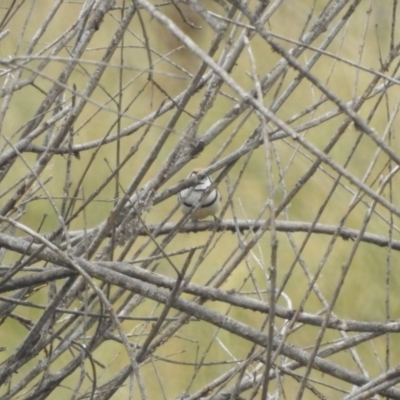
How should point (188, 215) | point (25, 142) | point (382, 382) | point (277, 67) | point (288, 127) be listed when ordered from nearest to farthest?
point (288, 127), point (382, 382), point (188, 215), point (277, 67), point (25, 142)

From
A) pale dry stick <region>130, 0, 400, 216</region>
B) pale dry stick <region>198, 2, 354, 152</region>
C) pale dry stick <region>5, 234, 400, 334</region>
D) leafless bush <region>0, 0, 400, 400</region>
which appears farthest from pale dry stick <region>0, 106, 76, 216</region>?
pale dry stick <region>130, 0, 400, 216</region>

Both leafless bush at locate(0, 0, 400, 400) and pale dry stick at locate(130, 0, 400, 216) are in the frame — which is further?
leafless bush at locate(0, 0, 400, 400)

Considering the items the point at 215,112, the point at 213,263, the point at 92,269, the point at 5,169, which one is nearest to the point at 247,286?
the point at 213,263

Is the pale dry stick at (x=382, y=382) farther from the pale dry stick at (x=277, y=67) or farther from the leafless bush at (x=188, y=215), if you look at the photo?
the pale dry stick at (x=277, y=67)

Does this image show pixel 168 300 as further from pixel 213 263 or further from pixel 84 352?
pixel 213 263

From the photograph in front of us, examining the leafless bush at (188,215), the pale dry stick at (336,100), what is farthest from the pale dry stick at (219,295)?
the pale dry stick at (336,100)

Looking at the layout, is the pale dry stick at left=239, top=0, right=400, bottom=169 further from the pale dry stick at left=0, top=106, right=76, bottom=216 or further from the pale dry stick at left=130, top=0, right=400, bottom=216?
the pale dry stick at left=0, top=106, right=76, bottom=216

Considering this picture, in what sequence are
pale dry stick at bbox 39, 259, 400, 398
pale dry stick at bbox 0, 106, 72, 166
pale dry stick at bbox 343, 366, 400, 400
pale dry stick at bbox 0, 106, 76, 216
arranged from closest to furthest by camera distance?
pale dry stick at bbox 343, 366, 400, 400 < pale dry stick at bbox 39, 259, 400, 398 < pale dry stick at bbox 0, 106, 76, 216 < pale dry stick at bbox 0, 106, 72, 166

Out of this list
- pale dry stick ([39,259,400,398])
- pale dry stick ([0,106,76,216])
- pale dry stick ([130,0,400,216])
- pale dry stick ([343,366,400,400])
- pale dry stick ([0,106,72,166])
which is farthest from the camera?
pale dry stick ([0,106,72,166])

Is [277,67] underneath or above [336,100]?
above

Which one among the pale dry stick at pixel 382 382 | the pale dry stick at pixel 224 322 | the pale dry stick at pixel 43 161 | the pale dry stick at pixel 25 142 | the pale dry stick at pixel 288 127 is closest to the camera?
the pale dry stick at pixel 288 127

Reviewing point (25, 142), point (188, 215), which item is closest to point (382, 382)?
point (188, 215)

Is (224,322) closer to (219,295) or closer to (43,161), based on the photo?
(219,295)

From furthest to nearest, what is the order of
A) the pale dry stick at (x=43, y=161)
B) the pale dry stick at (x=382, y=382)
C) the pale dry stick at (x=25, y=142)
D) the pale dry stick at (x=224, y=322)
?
the pale dry stick at (x=25, y=142), the pale dry stick at (x=43, y=161), the pale dry stick at (x=224, y=322), the pale dry stick at (x=382, y=382)
